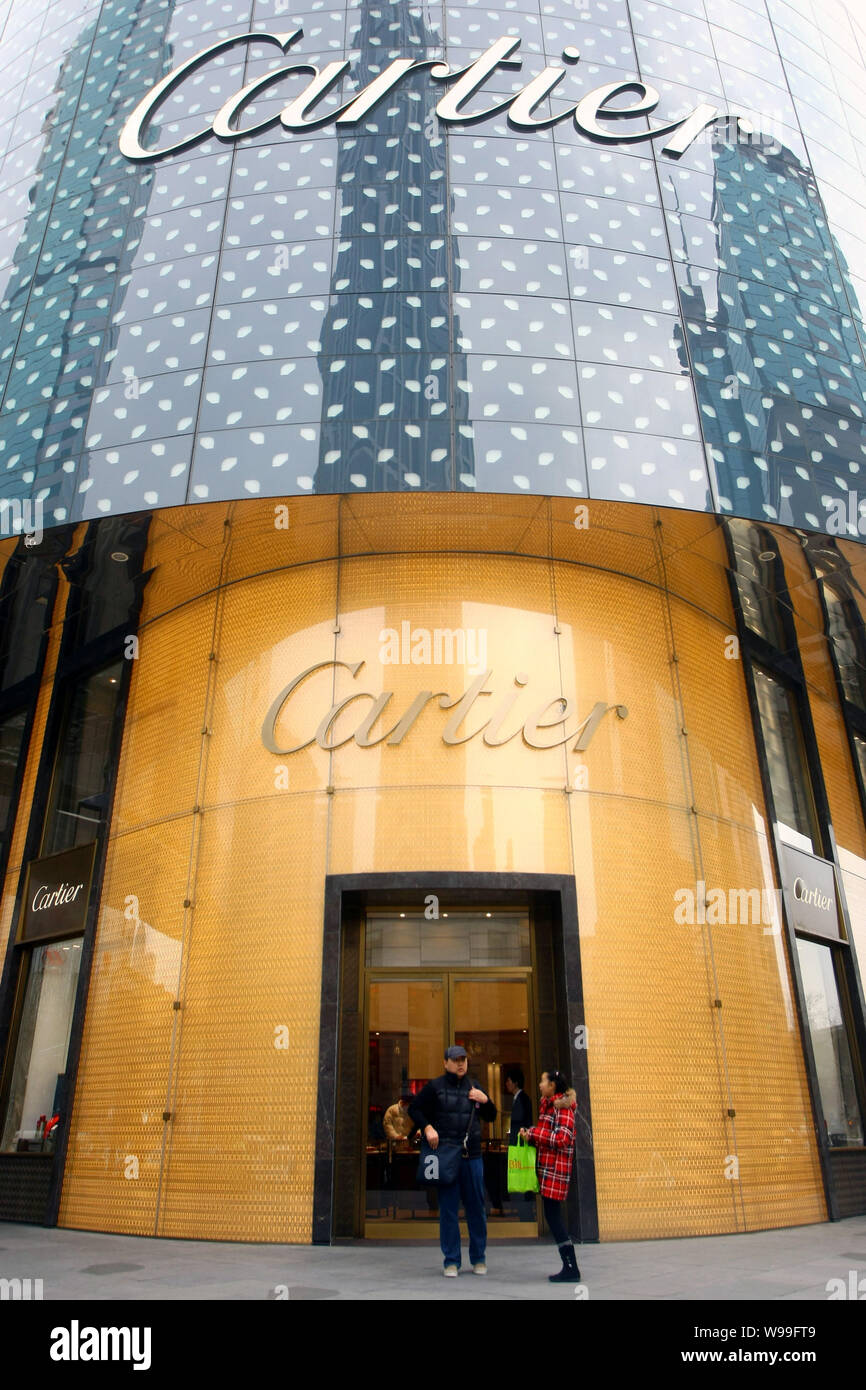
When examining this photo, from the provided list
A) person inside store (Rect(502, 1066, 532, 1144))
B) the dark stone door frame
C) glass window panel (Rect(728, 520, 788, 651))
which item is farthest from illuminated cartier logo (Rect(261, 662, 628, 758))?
person inside store (Rect(502, 1066, 532, 1144))

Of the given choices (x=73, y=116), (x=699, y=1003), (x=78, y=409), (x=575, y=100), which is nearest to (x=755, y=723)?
(x=699, y=1003)

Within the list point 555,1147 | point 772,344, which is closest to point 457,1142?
point 555,1147

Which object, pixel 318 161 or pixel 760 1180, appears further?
pixel 318 161

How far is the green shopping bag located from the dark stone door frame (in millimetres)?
1517

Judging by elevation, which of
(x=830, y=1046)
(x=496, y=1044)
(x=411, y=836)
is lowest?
(x=496, y=1044)

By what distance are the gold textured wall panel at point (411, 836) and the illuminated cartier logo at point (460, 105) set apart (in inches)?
224

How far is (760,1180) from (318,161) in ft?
45.3

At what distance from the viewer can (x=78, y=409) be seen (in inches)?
480

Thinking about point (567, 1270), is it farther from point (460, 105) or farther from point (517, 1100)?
point (460, 105)

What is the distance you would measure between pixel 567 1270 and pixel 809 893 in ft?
26.6

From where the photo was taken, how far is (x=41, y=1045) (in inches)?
525

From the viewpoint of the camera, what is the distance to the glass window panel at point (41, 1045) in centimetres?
1281

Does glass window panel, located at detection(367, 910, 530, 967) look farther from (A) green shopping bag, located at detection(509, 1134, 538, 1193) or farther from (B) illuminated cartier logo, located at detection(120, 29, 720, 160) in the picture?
(B) illuminated cartier logo, located at detection(120, 29, 720, 160)
